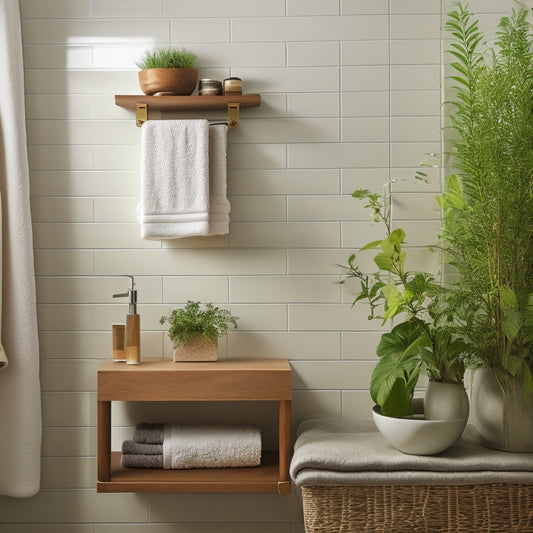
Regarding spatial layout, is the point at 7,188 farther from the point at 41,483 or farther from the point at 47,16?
the point at 41,483

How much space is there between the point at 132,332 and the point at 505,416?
104cm

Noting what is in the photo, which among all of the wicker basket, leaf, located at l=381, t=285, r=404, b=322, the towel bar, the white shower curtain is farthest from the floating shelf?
the wicker basket

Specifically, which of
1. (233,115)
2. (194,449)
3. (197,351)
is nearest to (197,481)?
(194,449)

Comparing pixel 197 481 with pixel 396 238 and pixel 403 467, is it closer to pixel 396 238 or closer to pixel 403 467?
pixel 403 467

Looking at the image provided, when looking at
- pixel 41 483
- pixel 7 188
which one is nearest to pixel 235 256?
pixel 7 188

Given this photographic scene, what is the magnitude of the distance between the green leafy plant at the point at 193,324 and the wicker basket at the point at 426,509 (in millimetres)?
597

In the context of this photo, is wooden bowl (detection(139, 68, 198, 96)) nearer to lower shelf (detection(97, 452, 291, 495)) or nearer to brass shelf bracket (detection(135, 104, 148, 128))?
brass shelf bracket (detection(135, 104, 148, 128))

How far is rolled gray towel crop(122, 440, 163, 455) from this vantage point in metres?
2.05

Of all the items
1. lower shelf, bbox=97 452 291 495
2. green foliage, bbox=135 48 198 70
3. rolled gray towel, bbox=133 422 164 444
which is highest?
green foliage, bbox=135 48 198 70

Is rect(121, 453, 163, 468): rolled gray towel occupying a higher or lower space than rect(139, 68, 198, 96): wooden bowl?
lower

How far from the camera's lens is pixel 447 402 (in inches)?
68.5

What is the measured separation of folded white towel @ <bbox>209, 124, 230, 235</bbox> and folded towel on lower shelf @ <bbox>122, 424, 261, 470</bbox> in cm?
59

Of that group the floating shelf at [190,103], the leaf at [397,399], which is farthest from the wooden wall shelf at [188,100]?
the leaf at [397,399]

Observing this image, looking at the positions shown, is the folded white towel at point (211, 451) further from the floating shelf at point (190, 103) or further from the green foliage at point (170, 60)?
the green foliage at point (170, 60)
